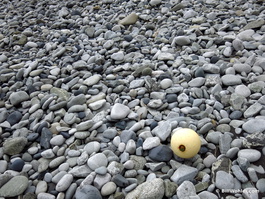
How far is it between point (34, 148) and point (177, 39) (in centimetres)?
293

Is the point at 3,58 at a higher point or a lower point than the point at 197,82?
higher

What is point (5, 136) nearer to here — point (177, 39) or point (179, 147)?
point (179, 147)

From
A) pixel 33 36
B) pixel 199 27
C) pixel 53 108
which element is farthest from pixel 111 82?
pixel 33 36

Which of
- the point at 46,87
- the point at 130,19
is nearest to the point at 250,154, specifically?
the point at 46,87

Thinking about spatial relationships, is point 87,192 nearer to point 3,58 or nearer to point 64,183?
point 64,183

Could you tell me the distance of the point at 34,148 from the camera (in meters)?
2.92

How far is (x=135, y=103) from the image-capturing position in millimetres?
3320

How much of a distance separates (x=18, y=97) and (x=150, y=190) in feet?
7.81

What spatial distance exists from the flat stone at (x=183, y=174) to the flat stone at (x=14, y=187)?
1.50 meters

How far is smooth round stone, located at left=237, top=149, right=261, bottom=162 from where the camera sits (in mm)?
2453

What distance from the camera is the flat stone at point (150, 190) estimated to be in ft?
7.38

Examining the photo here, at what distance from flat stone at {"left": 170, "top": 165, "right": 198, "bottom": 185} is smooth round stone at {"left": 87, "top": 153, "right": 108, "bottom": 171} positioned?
72 centimetres

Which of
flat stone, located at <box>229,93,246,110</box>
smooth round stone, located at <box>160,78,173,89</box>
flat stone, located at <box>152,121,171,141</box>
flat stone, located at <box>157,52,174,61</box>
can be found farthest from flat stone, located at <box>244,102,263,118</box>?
flat stone, located at <box>157,52,174,61</box>

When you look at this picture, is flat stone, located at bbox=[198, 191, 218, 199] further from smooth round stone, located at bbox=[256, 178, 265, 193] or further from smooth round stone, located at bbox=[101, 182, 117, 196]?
smooth round stone, located at bbox=[101, 182, 117, 196]
